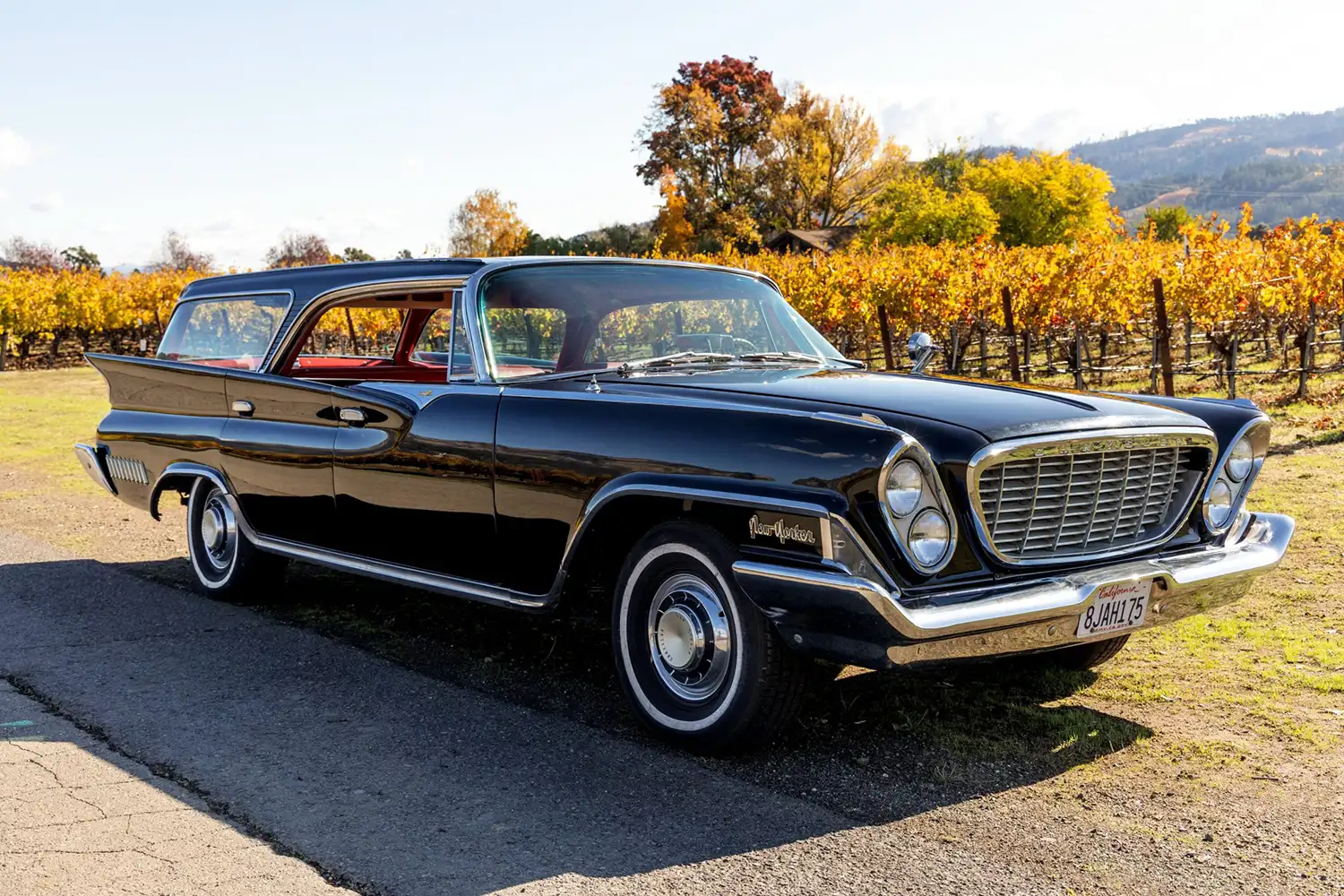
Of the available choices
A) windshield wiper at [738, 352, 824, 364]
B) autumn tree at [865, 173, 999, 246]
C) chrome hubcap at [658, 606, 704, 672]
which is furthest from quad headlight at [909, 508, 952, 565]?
autumn tree at [865, 173, 999, 246]

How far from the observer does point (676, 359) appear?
473 cm

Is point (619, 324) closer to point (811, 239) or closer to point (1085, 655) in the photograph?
point (1085, 655)

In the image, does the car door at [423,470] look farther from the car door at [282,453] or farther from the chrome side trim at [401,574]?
the car door at [282,453]

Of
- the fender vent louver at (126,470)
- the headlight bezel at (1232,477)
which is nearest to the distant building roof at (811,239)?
the fender vent louver at (126,470)

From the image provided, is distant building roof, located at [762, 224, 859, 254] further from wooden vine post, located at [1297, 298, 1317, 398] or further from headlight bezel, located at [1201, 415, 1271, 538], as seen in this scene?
headlight bezel, located at [1201, 415, 1271, 538]

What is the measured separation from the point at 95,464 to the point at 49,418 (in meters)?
13.0

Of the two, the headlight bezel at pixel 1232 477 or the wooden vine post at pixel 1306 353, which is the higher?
the headlight bezel at pixel 1232 477

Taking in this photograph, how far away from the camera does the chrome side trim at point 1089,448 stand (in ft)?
11.8

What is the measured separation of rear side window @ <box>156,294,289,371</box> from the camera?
5953mm

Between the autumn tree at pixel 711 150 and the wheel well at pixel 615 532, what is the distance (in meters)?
67.2

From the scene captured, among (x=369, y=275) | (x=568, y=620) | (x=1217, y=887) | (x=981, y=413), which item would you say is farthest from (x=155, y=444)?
(x=1217, y=887)

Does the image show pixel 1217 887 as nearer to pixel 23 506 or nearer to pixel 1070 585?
pixel 1070 585

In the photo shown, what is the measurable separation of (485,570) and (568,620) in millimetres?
1201

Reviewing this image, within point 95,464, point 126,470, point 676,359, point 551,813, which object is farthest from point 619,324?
point 95,464
